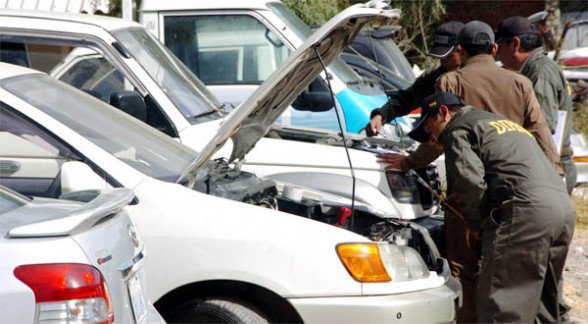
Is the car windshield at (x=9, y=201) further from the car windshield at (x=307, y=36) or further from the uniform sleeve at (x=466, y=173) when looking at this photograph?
the car windshield at (x=307, y=36)

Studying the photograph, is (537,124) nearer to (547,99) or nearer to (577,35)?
(547,99)

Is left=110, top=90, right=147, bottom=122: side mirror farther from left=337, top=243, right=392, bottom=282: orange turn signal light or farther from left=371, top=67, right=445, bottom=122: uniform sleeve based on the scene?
left=337, top=243, right=392, bottom=282: orange turn signal light

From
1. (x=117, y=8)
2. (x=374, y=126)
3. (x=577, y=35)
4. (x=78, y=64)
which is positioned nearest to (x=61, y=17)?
(x=78, y=64)

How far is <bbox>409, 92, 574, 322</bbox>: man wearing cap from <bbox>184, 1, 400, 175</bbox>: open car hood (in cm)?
82

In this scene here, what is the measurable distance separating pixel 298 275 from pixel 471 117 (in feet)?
5.20

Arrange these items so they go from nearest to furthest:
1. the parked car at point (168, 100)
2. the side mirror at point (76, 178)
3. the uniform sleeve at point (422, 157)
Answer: the side mirror at point (76, 178) < the uniform sleeve at point (422, 157) < the parked car at point (168, 100)

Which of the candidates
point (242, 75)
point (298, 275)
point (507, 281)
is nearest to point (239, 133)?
point (298, 275)

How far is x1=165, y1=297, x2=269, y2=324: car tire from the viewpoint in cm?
425

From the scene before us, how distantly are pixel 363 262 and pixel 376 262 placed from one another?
0.07 metres

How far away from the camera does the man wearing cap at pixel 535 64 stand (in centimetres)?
632

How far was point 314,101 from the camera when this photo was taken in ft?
24.5

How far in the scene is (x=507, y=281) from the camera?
17.0 ft

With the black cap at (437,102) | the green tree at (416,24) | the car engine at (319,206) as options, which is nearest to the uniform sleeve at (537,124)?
the black cap at (437,102)

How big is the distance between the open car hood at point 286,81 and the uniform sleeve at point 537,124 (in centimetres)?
131
